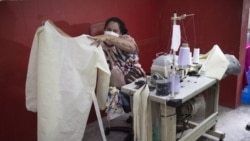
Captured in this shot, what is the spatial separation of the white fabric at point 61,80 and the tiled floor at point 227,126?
0.87 metres

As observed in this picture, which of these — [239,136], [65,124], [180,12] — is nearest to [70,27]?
[65,124]

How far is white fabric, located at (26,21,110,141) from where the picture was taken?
5.57 ft

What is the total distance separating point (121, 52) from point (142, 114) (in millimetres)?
771

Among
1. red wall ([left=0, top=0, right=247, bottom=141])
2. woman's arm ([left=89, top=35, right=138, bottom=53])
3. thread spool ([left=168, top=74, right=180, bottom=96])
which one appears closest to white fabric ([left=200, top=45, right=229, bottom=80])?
thread spool ([left=168, top=74, right=180, bottom=96])

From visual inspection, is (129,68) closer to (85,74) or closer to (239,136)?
(85,74)

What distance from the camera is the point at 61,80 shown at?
1731 mm

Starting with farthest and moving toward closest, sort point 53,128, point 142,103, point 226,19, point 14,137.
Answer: point 226,19 → point 14,137 → point 142,103 → point 53,128

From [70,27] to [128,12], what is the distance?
0.78m

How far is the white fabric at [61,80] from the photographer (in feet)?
5.57

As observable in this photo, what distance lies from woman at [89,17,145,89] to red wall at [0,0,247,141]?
13.1 inches

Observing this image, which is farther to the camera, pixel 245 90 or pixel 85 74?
pixel 245 90

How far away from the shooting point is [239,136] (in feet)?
8.25

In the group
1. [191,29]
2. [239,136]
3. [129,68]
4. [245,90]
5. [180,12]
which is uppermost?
[180,12]

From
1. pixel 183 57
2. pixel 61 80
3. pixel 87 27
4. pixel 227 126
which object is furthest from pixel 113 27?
pixel 227 126
